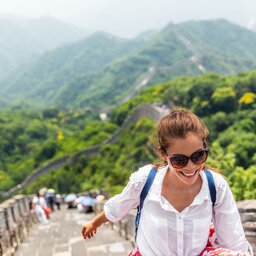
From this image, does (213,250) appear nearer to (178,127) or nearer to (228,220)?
(228,220)

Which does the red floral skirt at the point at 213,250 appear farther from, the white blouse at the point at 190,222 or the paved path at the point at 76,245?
the paved path at the point at 76,245

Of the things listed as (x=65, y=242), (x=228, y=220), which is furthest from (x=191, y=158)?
(x=65, y=242)

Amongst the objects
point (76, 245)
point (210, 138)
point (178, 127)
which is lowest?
point (210, 138)

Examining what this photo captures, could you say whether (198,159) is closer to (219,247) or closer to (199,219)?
(199,219)

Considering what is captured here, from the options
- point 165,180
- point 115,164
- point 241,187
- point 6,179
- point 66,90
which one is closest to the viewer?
point 165,180

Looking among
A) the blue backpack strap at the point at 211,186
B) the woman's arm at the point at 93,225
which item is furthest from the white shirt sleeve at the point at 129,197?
the blue backpack strap at the point at 211,186

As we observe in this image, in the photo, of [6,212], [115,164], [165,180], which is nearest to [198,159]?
[165,180]

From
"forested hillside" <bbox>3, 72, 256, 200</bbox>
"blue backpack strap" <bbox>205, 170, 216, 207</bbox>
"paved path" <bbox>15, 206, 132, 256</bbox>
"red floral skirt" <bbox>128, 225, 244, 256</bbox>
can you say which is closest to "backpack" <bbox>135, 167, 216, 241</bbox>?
"blue backpack strap" <bbox>205, 170, 216, 207</bbox>

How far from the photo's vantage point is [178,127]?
8.05 feet

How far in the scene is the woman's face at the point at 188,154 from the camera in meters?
2.44

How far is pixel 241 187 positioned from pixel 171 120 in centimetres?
549

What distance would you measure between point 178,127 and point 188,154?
0.15 m

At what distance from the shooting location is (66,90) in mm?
167875

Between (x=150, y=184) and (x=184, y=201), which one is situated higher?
(x=150, y=184)
